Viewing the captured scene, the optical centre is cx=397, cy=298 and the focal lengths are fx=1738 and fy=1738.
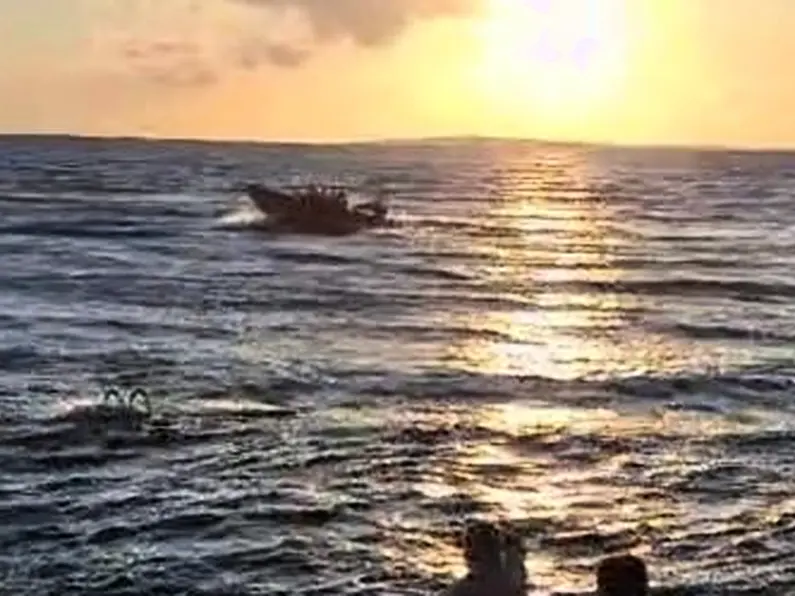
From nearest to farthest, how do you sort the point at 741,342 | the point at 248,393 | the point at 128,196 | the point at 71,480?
the point at 71,480 → the point at 248,393 → the point at 741,342 → the point at 128,196

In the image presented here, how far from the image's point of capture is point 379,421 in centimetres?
2881

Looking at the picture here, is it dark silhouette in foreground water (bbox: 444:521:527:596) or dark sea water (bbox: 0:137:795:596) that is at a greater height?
dark silhouette in foreground water (bbox: 444:521:527:596)

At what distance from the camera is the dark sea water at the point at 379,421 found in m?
20.7

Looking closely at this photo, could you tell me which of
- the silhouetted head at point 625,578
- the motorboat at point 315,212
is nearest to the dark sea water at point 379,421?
the silhouetted head at point 625,578

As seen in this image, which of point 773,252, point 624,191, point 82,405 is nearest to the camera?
point 82,405

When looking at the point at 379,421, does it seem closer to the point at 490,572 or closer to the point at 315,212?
the point at 490,572

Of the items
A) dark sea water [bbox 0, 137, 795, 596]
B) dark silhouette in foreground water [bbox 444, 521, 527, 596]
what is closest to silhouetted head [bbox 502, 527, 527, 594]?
dark silhouette in foreground water [bbox 444, 521, 527, 596]

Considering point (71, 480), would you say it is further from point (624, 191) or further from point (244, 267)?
point (624, 191)

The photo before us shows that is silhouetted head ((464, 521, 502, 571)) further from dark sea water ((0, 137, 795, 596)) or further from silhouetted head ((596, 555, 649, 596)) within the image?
dark sea water ((0, 137, 795, 596))

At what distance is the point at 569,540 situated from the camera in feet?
70.2

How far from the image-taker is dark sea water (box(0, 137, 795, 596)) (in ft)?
67.9

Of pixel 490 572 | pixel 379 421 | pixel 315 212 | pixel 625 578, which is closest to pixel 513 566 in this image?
pixel 490 572

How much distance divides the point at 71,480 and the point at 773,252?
184 feet

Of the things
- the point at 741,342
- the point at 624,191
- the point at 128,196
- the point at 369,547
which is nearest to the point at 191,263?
the point at 741,342
